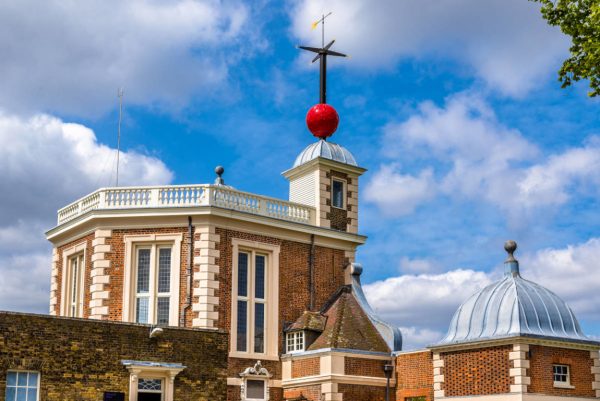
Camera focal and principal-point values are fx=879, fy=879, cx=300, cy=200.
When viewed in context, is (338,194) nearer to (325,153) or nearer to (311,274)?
(325,153)

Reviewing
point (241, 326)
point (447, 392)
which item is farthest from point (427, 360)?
point (241, 326)

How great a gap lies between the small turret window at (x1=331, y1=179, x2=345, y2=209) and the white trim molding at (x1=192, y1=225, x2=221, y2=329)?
654 centimetres

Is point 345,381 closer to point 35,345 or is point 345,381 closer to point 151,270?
point 151,270

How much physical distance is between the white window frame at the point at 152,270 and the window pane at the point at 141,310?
0.14 m

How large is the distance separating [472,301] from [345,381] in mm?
4921

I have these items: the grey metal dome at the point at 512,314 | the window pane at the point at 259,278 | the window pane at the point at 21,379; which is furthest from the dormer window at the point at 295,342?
the window pane at the point at 21,379

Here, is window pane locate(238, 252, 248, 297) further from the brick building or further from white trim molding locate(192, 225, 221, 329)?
white trim molding locate(192, 225, 221, 329)

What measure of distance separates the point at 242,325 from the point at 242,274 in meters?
1.81

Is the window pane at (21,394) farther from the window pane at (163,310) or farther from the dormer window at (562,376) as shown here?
the dormer window at (562,376)

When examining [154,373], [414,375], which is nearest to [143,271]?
[154,373]

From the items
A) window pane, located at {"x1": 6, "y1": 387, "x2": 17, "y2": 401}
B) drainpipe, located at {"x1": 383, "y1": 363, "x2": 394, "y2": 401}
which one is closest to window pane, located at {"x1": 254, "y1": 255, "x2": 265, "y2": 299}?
drainpipe, located at {"x1": 383, "y1": 363, "x2": 394, "y2": 401}

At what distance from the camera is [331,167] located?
35406 mm

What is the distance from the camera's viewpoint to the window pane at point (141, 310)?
3036 cm

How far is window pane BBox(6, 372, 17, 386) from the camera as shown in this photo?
2300cm
